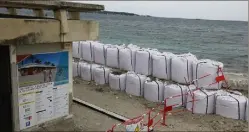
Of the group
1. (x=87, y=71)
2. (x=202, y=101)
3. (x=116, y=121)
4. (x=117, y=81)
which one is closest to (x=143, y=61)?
(x=117, y=81)

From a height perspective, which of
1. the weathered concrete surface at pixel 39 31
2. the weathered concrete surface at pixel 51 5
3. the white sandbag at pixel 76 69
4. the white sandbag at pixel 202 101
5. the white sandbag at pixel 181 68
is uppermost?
the weathered concrete surface at pixel 51 5

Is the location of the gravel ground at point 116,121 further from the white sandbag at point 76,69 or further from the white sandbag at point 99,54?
the white sandbag at point 99,54

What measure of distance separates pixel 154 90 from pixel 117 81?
6.07 ft

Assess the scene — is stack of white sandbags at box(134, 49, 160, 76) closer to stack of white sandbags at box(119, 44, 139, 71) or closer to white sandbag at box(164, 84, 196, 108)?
stack of white sandbags at box(119, 44, 139, 71)

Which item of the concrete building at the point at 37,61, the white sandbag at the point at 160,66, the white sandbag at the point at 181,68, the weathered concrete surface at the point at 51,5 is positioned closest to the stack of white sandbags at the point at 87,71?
the white sandbag at the point at 160,66

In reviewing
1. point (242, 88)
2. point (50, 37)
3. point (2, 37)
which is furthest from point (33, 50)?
point (242, 88)

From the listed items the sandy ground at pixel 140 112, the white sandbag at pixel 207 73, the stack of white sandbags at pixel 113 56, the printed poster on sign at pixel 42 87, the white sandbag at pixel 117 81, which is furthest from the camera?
the stack of white sandbags at pixel 113 56

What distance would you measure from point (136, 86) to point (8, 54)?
5693 mm

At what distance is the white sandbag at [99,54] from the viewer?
13.0 metres

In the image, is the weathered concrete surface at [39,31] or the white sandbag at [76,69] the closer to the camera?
the weathered concrete surface at [39,31]

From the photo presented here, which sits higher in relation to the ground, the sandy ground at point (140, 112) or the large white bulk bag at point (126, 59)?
the large white bulk bag at point (126, 59)

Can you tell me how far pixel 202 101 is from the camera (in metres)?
9.16

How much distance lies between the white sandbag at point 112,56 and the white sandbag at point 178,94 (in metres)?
3.38

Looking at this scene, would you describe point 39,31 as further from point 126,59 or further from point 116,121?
point 126,59
